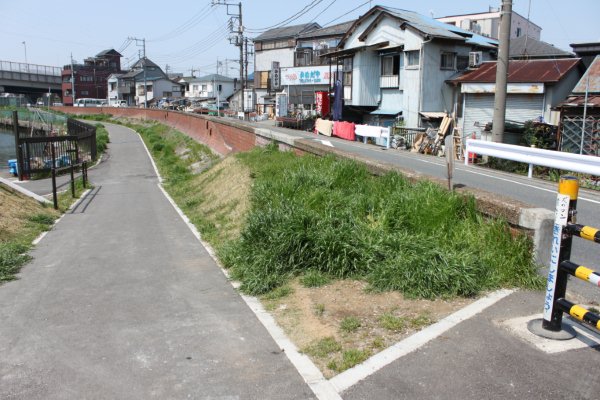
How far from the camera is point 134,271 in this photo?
321 inches

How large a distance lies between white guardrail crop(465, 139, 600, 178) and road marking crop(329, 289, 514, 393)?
7.95 meters

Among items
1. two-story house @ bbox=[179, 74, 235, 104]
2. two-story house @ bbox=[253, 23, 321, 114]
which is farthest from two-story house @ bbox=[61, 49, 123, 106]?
two-story house @ bbox=[253, 23, 321, 114]

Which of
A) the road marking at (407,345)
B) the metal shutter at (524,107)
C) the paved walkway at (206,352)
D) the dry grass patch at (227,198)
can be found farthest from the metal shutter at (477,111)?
the road marking at (407,345)

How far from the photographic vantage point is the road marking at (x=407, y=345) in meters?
3.98

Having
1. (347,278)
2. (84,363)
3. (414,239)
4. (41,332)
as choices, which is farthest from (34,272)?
(414,239)

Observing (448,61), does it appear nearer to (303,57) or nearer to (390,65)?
(390,65)

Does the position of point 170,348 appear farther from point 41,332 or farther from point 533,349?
point 533,349

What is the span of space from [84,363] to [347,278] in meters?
2.97

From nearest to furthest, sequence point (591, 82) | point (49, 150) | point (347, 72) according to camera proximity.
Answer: point (591, 82), point (49, 150), point (347, 72)

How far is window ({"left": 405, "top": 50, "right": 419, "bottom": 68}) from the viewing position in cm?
3253

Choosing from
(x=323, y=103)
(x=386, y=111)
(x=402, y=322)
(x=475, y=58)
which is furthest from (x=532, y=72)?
(x=402, y=322)

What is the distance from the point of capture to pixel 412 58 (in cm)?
3303

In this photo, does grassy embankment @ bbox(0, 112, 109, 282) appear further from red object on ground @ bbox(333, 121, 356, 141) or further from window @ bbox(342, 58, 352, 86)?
window @ bbox(342, 58, 352, 86)

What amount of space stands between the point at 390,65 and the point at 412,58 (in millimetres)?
2825
